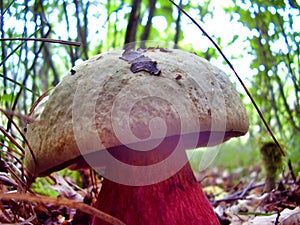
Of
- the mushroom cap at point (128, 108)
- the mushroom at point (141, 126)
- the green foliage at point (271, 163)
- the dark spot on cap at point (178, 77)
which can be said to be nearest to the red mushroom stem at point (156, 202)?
the mushroom at point (141, 126)

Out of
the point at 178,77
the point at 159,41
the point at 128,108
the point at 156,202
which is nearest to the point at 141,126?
the point at 128,108

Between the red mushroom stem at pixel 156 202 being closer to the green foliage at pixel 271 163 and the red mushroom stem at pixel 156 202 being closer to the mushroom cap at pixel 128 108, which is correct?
the mushroom cap at pixel 128 108

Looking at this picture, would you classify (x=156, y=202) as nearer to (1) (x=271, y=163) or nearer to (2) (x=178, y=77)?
(2) (x=178, y=77)

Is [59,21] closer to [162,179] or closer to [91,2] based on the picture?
[91,2]

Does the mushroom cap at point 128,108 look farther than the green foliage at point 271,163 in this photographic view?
No

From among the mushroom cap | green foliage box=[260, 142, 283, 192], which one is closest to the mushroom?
the mushroom cap

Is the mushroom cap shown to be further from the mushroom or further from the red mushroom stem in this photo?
the red mushroom stem

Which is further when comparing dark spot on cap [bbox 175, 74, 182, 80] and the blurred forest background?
the blurred forest background

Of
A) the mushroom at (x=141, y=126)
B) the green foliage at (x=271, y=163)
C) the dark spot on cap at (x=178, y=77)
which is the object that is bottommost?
the green foliage at (x=271, y=163)
